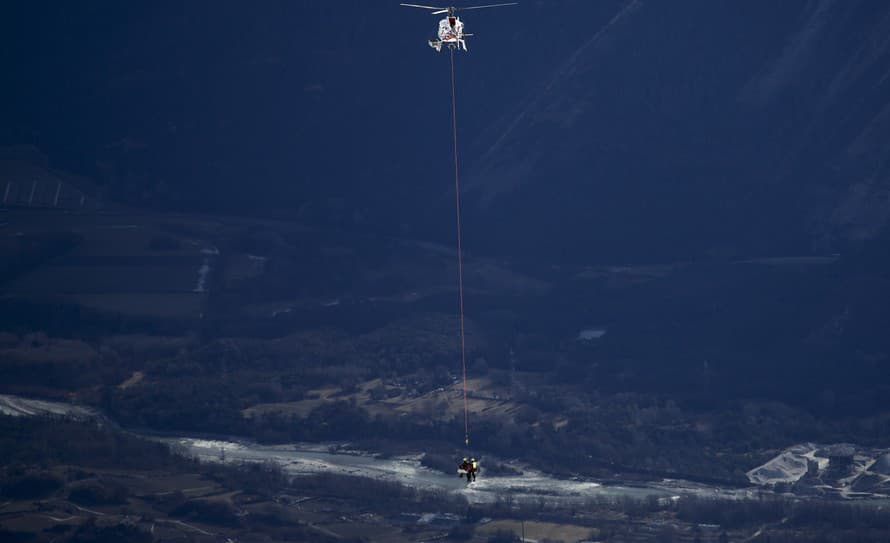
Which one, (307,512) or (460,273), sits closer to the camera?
(307,512)

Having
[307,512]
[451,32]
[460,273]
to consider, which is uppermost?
[460,273]

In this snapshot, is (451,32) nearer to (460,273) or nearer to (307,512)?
(307,512)

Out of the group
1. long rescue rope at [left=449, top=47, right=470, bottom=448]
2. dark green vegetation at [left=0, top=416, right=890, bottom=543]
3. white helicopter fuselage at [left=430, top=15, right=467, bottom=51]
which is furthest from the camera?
long rescue rope at [left=449, top=47, right=470, bottom=448]

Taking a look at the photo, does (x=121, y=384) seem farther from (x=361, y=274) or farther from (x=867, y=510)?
(x=867, y=510)

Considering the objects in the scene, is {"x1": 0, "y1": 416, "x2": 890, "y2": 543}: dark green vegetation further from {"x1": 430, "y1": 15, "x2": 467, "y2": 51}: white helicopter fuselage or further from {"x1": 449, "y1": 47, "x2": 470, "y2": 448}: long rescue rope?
{"x1": 430, "y1": 15, "x2": 467, "y2": 51}: white helicopter fuselage

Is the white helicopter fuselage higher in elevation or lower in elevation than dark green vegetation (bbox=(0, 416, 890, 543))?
higher

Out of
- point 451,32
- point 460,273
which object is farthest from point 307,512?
point 460,273

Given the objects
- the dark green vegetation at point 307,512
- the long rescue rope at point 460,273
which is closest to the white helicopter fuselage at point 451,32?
the dark green vegetation at point 307,512

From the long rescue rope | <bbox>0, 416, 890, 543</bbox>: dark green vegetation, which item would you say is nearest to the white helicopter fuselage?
<bbox>0, 416, 890, 543</bbox>: dark green vegetation

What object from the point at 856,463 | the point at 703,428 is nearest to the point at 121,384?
the point at 703,428

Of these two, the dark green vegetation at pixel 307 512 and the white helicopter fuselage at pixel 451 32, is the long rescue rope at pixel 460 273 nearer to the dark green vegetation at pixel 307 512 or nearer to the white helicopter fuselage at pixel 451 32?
the dark green vegetation at pixel 307 512

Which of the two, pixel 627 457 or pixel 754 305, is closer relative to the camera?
pixel 627 457
